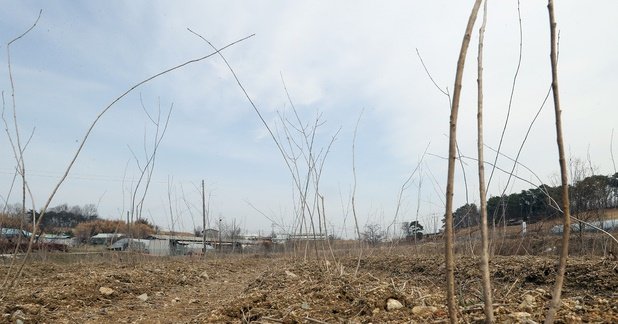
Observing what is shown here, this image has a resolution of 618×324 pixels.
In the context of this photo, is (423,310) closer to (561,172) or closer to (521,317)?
(521,317)

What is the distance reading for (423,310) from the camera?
2.78 meters

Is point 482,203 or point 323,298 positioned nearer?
point 482,203

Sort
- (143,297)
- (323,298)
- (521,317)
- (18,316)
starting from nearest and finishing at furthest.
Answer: (521,317) → (323,298) → (18,316) → (143,297)

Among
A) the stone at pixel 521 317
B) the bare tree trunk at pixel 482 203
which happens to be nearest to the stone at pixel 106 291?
the stone at pixel 521 317

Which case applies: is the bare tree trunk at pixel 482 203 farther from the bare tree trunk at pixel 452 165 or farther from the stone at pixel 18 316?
the stone at pixel 18 316

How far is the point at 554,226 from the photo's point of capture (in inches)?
439

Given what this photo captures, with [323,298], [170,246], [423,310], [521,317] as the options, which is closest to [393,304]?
[423,310]

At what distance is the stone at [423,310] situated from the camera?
2.66m

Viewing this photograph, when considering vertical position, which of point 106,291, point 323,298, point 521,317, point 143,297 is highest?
point 521,317

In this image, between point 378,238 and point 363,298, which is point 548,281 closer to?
point 363,298

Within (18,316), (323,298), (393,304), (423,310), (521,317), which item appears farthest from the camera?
(18,316)

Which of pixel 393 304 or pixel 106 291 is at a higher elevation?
pixel 393 304

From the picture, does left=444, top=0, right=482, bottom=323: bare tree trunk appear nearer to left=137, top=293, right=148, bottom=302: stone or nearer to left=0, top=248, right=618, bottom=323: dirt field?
left=0, top=248, right=618, bottom=323: dirt field

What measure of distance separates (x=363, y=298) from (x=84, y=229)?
2842 cm
